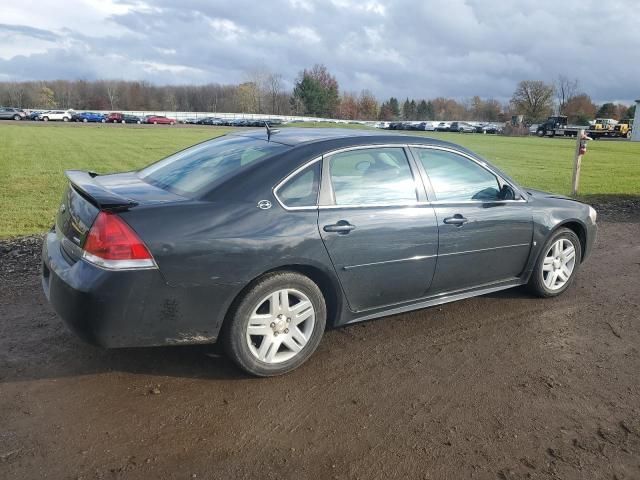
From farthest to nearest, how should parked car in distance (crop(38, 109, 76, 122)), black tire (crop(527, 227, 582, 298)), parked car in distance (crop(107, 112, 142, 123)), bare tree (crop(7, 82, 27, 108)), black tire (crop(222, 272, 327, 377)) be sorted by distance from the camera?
bare tree (crop(7, 82, 27, 108)), parked car in distance (crop(107, 112, 142, 123)), parked car in distance (crop(38, 109, 76, 122)), black tire (crop(527, 227, 582, 298)), black tire (crop(222, 272, 327, 377))

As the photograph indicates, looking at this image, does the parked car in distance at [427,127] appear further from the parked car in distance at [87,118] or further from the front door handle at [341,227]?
the front door handle at [341,227]

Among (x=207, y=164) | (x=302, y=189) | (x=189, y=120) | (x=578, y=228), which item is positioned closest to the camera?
(x=302, y=189)

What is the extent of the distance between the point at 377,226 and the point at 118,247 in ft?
5.74

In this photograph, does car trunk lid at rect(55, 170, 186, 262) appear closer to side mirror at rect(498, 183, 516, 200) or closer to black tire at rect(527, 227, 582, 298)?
side mirror at rect(498, 183, 516, 200)

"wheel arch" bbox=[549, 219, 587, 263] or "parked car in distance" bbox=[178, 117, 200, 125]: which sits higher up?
"parked car in distance" bbox=[178, 117, 200, 125]

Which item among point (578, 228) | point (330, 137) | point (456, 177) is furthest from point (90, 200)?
point (578, 228)

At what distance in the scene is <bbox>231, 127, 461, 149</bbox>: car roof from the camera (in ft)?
13.4

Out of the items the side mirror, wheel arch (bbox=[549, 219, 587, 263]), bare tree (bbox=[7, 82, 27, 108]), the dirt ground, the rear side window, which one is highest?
bare tree (bbox=[7, 82, 27, 108])

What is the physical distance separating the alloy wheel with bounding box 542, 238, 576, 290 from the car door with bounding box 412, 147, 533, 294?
41cm

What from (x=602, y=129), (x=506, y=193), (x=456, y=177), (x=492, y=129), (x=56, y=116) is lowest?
(x=506, y=193)

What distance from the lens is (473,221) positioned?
4.41m

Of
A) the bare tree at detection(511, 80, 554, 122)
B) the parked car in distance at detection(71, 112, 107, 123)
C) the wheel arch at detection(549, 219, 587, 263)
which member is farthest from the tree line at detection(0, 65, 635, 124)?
the wheel arch at detection(549, 219, 587, 263)

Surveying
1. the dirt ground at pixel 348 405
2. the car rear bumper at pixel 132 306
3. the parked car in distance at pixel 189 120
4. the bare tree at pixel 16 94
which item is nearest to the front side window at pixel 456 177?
the dirt ground at pixel 348 405

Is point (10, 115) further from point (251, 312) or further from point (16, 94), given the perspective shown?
point (251, 312)
